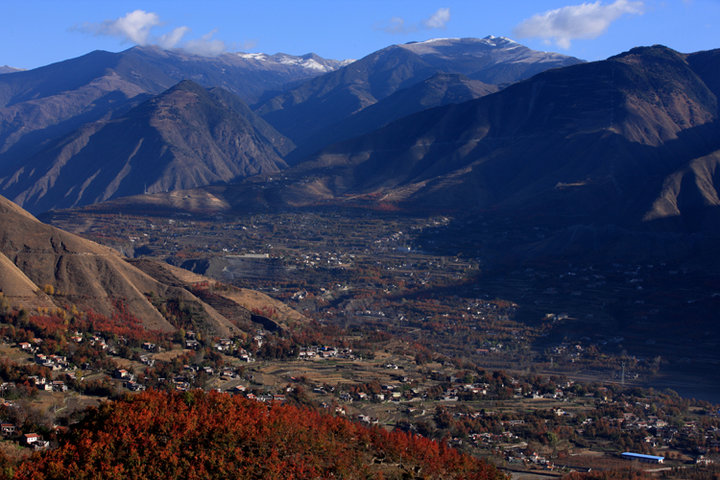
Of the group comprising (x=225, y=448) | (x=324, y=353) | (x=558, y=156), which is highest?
(x=558, y=156)

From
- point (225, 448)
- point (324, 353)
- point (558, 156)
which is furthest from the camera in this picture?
point (558, 156)

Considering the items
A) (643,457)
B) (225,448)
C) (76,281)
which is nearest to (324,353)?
(76,281)

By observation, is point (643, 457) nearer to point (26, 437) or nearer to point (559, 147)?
point (26, 437)

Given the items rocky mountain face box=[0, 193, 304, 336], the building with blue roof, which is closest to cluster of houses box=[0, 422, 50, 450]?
rocky mountain face box=[0, 193, 304, 336]

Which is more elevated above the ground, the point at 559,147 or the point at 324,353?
the point at 559,147

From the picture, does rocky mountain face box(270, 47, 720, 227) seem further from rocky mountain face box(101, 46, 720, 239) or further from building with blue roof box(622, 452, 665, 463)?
building with blue roof box(622, 452, 665, 463)

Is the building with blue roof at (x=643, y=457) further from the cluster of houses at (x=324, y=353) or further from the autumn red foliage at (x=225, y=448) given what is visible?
the cluster of houses at (x=324, y=353)

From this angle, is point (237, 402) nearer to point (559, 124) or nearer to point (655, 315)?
point (655, 315)

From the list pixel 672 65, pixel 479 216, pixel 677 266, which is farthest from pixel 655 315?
pixel 672 65
